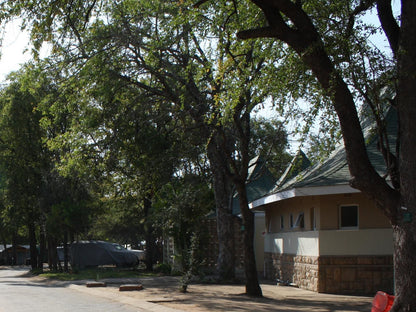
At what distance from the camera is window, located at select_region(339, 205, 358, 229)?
57.0 ft

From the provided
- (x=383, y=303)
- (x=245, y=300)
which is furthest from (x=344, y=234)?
(x=383, y=303)

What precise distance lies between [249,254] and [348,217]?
11.5ft

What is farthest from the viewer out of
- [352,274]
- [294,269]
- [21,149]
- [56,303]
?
[21,149]

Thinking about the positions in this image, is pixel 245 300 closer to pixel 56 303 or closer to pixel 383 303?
pixel 56 303

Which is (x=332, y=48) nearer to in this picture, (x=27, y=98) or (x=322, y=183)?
(x=322, y=183)

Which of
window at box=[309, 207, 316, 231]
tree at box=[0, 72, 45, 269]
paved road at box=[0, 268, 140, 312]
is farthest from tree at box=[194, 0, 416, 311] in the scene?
tree at box=[0, 72, 45, 269]

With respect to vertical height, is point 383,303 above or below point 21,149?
below

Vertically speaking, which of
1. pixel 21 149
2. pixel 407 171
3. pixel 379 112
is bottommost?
pixel 407 171

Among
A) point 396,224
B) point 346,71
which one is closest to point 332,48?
point 346,71

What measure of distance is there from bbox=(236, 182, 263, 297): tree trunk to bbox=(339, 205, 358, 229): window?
9.83 ft

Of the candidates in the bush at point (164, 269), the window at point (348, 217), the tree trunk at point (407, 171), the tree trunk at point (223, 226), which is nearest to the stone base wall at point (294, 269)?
the window at point (348, 217)

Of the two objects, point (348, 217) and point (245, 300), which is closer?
point (245, 300)

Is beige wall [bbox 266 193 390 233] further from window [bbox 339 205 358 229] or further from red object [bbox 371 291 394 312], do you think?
red object [bbox 371 291 394 312]

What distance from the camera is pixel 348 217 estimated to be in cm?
1744
